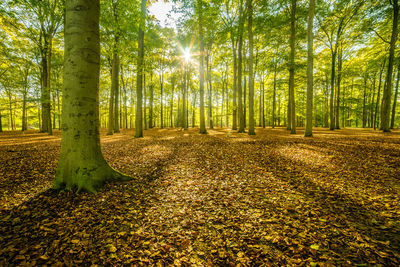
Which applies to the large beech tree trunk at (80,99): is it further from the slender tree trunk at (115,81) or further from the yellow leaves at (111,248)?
the slender tree trunk at (115,81)

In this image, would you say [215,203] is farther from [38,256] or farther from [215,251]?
[38,256]

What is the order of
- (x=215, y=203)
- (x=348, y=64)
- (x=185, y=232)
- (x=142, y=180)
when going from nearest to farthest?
(x=185, y=232)
(x=215, y=203)
(x=142, y=180)
(x=348, y=64)

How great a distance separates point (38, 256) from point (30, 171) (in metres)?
4.18

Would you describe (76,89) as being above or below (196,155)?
above

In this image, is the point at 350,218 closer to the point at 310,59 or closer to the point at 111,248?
the point at 111,248

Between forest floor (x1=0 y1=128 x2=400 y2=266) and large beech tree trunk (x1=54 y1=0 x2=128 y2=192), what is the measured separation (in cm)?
44

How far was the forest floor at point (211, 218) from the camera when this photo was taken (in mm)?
1886

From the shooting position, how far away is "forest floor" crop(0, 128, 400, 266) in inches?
74.2

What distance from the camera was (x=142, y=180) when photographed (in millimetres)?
4082

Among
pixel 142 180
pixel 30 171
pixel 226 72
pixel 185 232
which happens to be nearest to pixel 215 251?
pixel 185 232

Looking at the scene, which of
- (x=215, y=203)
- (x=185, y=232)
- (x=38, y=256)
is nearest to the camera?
(x=38, y=256)

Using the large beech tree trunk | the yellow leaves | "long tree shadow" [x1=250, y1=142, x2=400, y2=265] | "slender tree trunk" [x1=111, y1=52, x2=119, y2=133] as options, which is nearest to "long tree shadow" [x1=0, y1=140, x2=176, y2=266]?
the yellow leaves

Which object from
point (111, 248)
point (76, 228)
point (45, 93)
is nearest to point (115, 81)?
point (45, 93)

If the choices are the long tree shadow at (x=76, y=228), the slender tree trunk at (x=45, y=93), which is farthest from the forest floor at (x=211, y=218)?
the slender tree trunk at (x=45, y=93)
